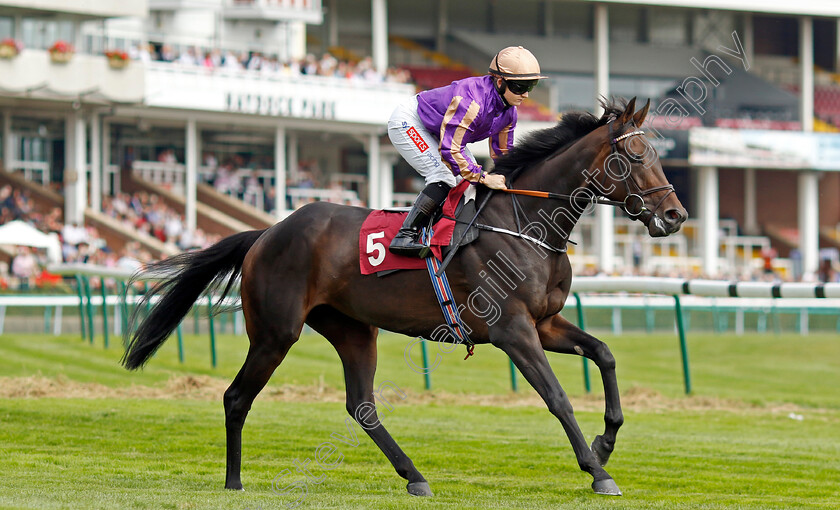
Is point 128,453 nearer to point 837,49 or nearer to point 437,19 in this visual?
point 437,19

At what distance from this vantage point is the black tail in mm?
5918

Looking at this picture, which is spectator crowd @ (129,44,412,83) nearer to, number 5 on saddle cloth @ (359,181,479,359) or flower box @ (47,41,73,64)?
flower box @ (47,41,73,64)

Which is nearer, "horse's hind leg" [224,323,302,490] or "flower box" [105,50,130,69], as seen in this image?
"horse's hind leg" [224,323,302,490]

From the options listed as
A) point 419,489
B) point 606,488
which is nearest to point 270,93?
point 419,489

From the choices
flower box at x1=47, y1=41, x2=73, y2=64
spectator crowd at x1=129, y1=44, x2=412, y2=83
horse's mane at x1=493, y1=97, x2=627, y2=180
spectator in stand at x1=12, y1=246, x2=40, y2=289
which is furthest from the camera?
spectator crowd at x1=129, y1=44, x2=412, y2=83

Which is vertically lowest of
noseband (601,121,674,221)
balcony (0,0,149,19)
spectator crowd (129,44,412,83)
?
noseband (601,121,674,221)

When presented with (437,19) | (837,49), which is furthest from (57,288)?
(837,49)

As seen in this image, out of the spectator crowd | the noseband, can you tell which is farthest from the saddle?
the spectator crowd

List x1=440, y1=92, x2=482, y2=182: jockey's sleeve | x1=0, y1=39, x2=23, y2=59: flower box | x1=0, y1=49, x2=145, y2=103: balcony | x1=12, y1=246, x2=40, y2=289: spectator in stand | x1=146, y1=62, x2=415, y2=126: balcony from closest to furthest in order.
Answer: x1=440, y1=92, x2=482, y2=182: jockey's sleeve < x1=12, y1=246, x2=40, y2=289: spectator in stand < x1=0, y1=39, x2=23, y2=59: flower box < x1=0, y1=49, x2=145, y2=103: balcony < x1=146, y1=62, x2=415, y2=126: balcony

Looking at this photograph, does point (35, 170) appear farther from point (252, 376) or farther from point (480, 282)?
point (480, 282)

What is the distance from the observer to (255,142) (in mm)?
28219

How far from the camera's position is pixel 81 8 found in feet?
77.7

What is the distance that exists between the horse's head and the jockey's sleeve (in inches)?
22.9

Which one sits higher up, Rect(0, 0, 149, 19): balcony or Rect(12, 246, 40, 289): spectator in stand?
Rect(0, 0, 149, 19): balcony
